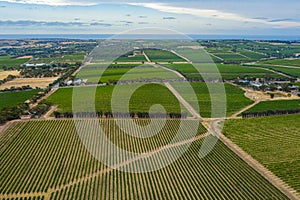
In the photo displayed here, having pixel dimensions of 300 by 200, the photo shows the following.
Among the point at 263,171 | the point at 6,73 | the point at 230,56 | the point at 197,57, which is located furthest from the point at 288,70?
the point at 6,73

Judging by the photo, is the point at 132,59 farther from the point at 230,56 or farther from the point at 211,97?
the point at 211,97

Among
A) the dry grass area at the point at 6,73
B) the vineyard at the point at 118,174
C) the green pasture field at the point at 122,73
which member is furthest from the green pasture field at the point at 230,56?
the vineyard at the point at 118,174

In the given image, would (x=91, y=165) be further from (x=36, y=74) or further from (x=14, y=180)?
(x=36, y=74)

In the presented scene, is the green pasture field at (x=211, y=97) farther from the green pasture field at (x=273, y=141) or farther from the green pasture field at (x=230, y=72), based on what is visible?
the green pasture field at (x=230, y=72)

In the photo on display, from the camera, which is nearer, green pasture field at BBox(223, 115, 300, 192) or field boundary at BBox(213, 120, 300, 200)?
field boundary at BBox(213, 120, 300, 200)

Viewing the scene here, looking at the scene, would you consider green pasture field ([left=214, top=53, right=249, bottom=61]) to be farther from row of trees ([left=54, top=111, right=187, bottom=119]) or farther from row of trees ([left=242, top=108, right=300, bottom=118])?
row of trees ([left=54, top=111, right=187, bottom=119])

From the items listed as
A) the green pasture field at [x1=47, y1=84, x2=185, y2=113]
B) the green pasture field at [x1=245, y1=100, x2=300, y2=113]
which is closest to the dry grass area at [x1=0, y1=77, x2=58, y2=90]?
the green pasture field at [x1=47, y1=84, x2=185, y2=113]
